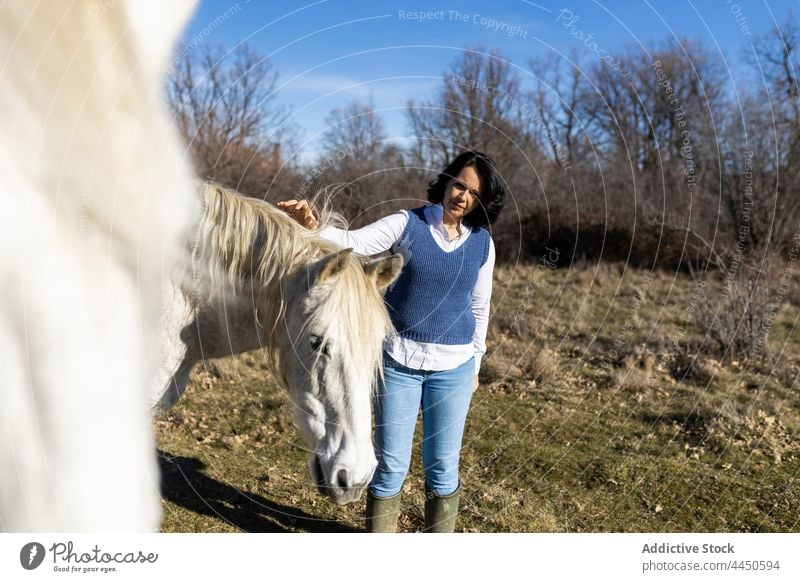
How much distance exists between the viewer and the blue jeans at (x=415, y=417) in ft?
11.0

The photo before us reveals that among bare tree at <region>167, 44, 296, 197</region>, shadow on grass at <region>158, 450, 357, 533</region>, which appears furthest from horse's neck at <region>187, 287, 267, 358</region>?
shadow on grass at <region>158, 450, 357, 533</region>

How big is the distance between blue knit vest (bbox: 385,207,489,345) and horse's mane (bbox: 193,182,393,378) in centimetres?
41

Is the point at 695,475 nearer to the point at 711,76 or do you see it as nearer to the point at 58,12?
the point at 58,12

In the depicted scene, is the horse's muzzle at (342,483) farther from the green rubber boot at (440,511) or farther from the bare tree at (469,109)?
the bare tree at (469,109)

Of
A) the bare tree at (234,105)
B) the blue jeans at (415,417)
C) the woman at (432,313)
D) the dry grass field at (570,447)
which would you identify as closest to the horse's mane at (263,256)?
the woman at (432,313)

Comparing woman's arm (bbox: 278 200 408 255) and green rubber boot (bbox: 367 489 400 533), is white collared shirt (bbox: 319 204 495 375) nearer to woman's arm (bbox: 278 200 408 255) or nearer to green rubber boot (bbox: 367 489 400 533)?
woman's arm (bbox: 278 200 408 255)

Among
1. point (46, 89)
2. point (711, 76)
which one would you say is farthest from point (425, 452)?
point (711, 76)

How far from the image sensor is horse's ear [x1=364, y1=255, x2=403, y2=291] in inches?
111

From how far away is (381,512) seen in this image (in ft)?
11.5

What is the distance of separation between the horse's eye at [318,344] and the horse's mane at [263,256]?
165mm

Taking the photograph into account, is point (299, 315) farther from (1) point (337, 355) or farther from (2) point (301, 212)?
(2) point (301, 212)

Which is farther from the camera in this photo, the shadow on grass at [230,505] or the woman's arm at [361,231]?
the shadow on grass at [230,505]

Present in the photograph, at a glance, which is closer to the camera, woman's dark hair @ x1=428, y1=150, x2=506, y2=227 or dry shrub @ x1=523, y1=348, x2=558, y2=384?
woman's dark hair @ x1=428, y1=150, x2=506, y2=227
